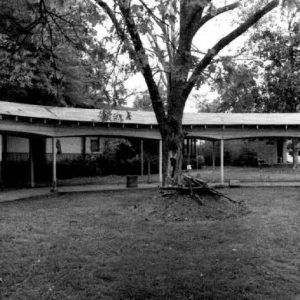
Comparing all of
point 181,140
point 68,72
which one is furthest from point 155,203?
point 68,72

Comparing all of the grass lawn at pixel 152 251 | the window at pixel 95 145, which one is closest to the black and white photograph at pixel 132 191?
the grass lawn at pixel 152 251

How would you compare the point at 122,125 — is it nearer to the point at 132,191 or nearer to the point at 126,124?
the point at 126,124

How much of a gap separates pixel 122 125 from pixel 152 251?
1420 centimetres

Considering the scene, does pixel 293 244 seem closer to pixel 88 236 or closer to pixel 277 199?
pixel 88 236

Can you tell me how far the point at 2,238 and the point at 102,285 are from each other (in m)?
4.01

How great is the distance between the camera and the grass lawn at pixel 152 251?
5.82 meters

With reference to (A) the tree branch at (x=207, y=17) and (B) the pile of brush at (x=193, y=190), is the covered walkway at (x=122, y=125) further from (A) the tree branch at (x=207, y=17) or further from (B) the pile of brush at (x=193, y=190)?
(B) the pile of brush at (x=193, y=190)

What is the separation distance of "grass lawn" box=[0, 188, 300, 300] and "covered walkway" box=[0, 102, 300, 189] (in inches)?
221

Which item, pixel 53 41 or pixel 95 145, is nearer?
pixel 53 41

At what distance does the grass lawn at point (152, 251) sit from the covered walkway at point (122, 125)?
5.60 metres

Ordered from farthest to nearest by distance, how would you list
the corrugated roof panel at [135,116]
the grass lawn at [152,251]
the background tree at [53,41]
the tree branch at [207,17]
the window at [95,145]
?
1. the window at [95,145]
2. the corrugated roof panel at [135,116]
3. the tree branch at [207,17]
4. the grass lawn at [152,251]
5. the background tree at [53,41]

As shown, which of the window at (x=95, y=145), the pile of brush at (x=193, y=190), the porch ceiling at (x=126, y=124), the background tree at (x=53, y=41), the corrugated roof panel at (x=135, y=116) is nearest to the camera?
the background tree at (x=53, y=41)

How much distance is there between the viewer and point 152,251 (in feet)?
26.2

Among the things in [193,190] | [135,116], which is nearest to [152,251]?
[193,190]
